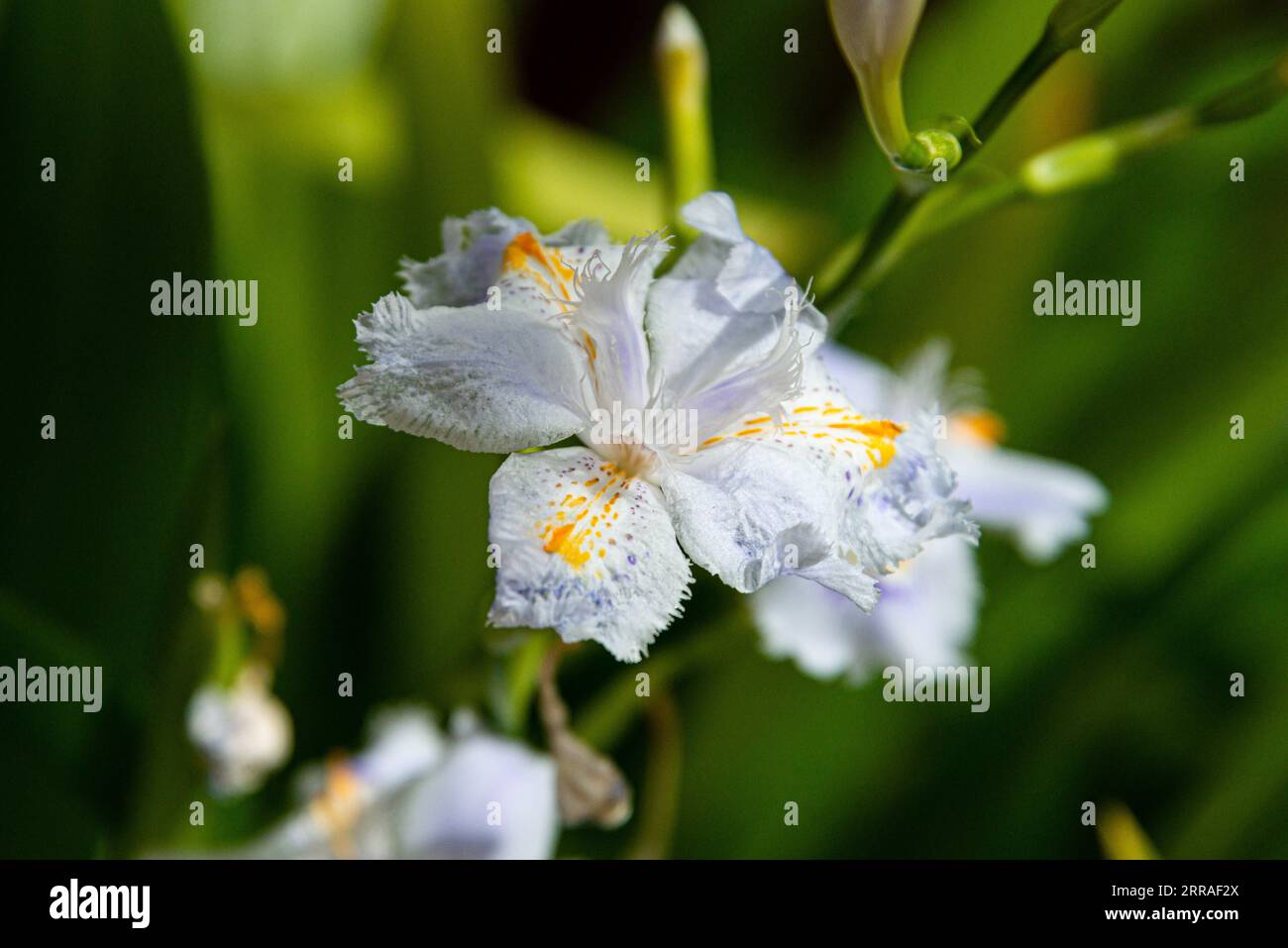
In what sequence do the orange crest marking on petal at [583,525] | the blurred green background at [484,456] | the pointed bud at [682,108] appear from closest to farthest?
the orange crest marking on petal at [583,525], the pointed bud at [682,108], the blurred green background at [484,456]

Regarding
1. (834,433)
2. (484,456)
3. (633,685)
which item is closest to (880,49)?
(834,433)

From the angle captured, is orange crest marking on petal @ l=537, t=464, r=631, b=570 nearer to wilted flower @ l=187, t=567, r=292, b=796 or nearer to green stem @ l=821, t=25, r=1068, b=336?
green stem @ l=821, t=25, r=1068, b=336

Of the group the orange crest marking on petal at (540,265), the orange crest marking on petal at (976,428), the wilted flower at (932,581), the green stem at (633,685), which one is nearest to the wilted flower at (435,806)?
the green stem at (633,685)

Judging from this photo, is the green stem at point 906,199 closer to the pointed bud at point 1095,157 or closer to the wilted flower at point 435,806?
the pointed bud at point 1095,157
